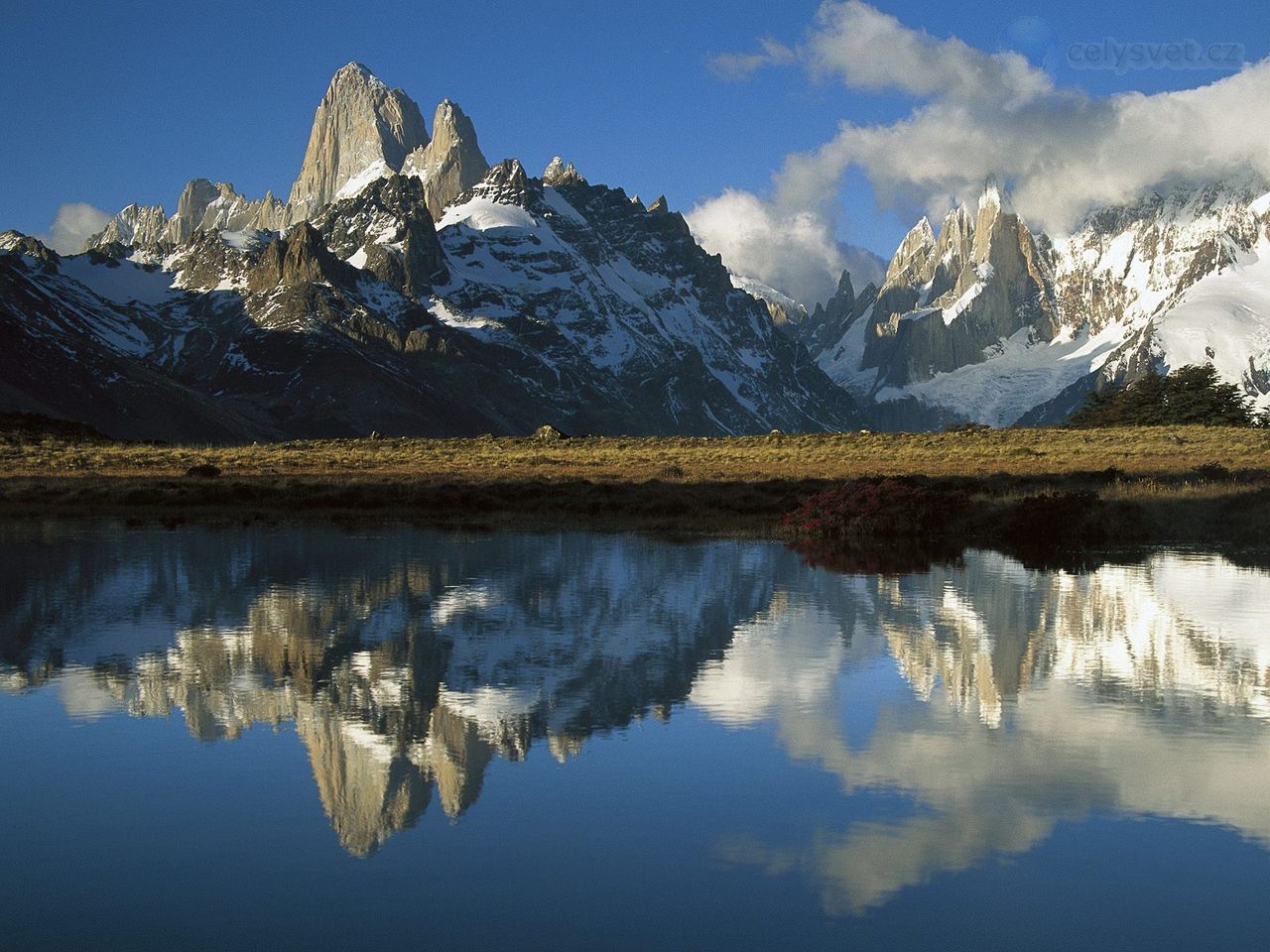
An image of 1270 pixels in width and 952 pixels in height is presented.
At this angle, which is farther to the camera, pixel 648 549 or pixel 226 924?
pixel 648 549

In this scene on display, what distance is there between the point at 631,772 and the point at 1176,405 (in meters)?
120

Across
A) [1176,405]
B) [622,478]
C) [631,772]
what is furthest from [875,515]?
[1176,405]

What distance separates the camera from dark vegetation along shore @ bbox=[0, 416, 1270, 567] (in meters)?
36.4

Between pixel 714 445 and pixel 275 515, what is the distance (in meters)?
62.8

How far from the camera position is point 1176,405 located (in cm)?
12356

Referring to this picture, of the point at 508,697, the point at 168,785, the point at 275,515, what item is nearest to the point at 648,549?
the point at 275,515

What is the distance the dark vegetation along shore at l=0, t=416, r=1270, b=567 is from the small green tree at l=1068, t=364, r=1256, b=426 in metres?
23.4

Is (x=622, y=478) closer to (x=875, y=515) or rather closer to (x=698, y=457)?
(x=875, y=515)

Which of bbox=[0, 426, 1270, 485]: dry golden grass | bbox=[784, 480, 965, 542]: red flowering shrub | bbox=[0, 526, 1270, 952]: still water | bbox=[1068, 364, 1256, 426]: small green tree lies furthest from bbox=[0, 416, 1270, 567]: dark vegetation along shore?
bbox=[1068, 364, 1256, 426]: small green tree

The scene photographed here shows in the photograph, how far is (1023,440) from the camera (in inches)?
3826

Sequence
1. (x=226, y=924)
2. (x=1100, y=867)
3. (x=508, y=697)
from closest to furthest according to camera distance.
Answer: (x=226, y=924) < (x=1100, y=867) < (x=508, y=697)

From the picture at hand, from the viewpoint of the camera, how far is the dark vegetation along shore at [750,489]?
36.4 meters

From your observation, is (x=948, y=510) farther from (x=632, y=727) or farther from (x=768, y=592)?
(x=632, y=727)

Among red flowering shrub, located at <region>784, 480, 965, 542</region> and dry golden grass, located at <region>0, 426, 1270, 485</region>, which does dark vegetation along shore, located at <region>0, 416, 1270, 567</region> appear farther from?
dry golden grass, located at <region>0, 426, 1270, 485</region>
